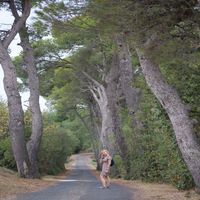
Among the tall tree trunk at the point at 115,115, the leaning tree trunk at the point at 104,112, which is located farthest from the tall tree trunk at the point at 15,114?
the leaning tree trunk at the point at 104,112

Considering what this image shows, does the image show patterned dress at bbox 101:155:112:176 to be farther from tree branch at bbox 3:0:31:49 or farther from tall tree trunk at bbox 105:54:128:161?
tall tree trunk at bbox 105:54:128:161

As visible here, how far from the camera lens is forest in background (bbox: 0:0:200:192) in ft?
34.3

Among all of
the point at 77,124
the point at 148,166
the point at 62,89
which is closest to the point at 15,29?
the point at 148,166

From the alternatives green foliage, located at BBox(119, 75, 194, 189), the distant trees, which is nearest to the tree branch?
the distant trees

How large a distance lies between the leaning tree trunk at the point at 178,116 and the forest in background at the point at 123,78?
3 centimetres

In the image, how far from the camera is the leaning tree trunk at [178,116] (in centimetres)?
1225

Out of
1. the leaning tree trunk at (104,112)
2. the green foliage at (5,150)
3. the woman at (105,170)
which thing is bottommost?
the woman at (105,170)

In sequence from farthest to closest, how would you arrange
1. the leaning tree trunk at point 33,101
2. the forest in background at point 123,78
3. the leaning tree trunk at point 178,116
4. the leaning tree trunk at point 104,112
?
the leaning tree trunk at point 104,112 → the leaning tree trunk at point 33,101 → the leaning tree trunk at point 178,116 → the forest in background at point 123,78

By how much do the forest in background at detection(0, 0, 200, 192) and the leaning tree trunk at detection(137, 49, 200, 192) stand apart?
3 cm

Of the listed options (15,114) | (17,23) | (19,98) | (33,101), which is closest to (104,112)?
(33,101)

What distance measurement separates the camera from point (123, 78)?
24312mm

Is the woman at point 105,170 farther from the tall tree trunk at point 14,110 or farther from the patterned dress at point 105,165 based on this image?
the tall tree trunk at point 14,110

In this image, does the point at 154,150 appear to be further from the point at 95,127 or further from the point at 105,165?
the point at 95,127

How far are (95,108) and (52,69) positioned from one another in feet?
41.6
